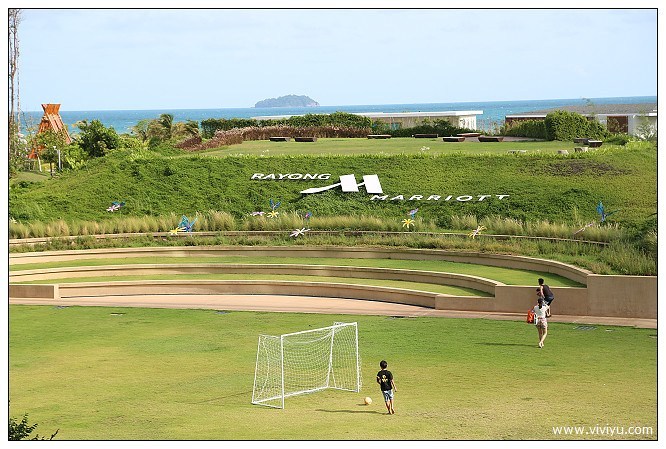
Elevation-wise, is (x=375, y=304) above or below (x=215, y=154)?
below

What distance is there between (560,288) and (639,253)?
3.29 metres

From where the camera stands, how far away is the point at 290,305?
26.5m

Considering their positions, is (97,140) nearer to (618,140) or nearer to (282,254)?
(282,254)

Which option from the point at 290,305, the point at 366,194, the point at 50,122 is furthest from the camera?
the point at 50,122

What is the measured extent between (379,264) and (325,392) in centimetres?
1295

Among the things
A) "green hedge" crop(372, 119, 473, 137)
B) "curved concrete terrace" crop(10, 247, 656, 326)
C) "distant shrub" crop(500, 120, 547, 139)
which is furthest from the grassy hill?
"green hedge" crop(372, 119, 473, 137)

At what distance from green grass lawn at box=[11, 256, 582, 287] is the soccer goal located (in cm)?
626

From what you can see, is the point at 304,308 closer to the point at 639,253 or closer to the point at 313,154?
the point at 639,253

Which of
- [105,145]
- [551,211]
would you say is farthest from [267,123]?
[551,211]

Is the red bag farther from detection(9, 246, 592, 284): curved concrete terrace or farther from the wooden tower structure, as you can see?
the wooden tower structure

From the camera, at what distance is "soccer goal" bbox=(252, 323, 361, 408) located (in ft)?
57.9

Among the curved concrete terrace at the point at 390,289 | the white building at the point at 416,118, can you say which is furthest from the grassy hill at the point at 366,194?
the white building at the point at 416,118

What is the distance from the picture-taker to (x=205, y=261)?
32375 mm

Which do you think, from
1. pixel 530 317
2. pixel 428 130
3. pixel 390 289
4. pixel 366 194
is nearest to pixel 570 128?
pixel 428 130
